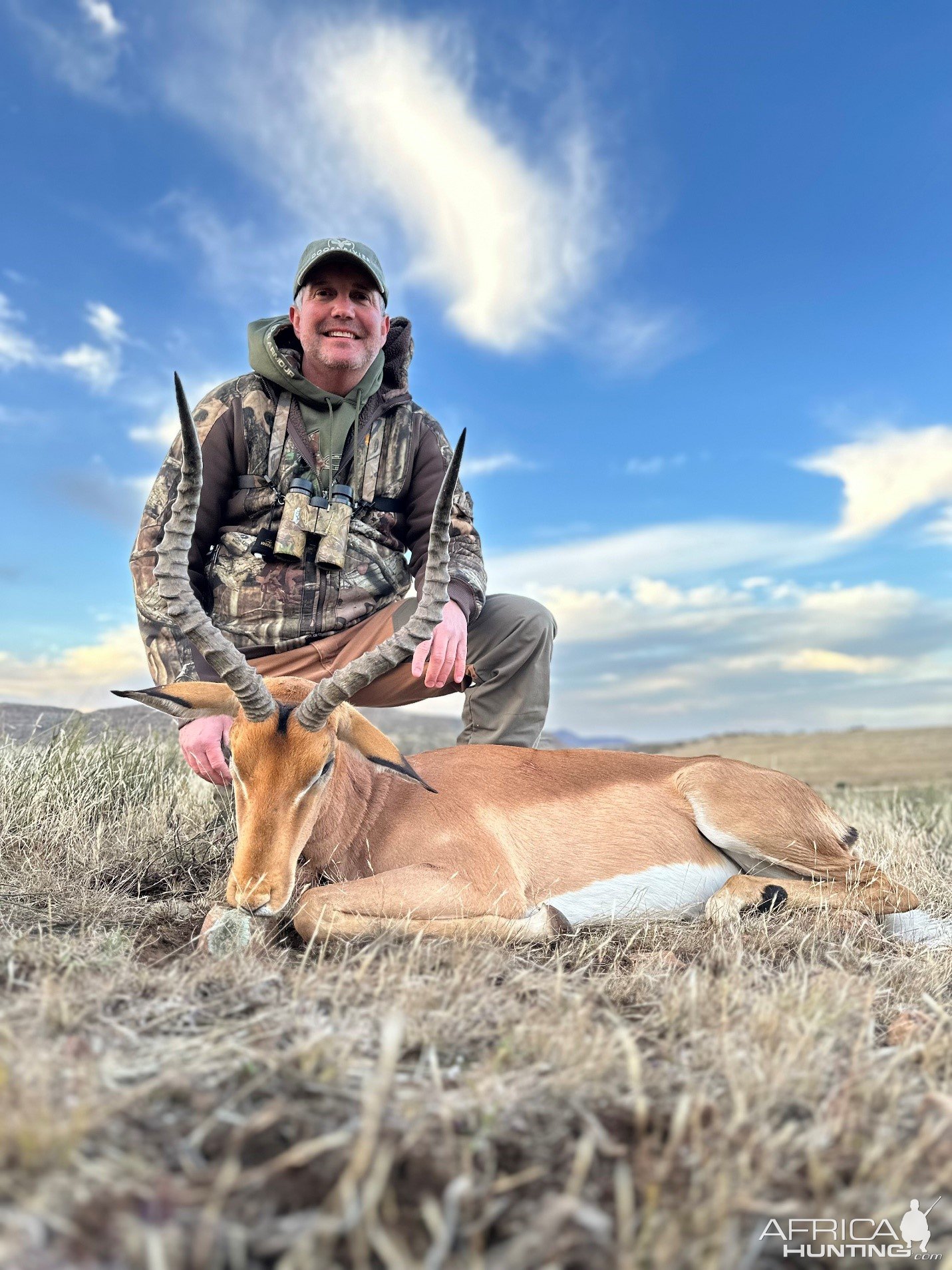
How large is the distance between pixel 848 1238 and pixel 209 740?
382 centimetres

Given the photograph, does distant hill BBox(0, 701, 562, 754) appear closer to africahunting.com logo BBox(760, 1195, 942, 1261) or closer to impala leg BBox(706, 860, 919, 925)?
impala leg BBox(706, 860, 919, 925)

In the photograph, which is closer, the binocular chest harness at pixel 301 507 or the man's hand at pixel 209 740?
the man's hand at pixel 209 740

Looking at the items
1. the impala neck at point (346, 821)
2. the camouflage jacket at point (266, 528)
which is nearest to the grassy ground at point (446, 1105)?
the impala neck at point (346, 821)

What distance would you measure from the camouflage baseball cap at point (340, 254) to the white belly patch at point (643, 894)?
5.11 meters

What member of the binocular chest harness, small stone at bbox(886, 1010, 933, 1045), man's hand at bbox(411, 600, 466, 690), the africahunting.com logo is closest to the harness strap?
the binocular chest harness

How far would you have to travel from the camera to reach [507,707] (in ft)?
26.8

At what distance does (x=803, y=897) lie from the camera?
5445 mm

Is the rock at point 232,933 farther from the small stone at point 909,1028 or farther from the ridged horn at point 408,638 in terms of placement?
the small stone at point 909,1028

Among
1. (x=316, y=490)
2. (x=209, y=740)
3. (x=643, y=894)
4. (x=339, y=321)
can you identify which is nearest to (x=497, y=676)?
(x=316, y=490)

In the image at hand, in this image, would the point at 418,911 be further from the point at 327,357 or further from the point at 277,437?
the point at 327,357

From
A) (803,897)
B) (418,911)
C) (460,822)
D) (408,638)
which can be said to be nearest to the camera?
(418,911)

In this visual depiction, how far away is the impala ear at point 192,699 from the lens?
4852 millimetres

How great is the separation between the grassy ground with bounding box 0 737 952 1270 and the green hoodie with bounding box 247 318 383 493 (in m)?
4.21

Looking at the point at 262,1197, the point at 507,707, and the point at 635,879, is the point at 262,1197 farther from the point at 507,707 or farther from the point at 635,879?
the point at 507,707
